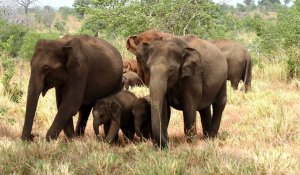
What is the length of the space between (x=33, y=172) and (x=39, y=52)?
1.82 m

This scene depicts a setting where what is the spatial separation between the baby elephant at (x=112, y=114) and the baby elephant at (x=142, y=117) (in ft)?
0.55

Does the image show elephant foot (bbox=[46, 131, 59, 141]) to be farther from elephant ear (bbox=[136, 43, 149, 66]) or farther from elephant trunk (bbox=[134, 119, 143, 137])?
elephant ear (bbox=[136, 43, 149, 66])

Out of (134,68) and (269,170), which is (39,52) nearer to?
(269,170)

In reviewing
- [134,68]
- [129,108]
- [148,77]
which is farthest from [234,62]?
[148,77]

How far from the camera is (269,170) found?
509 centimetres

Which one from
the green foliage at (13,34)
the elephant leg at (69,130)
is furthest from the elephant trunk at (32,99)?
the green foliage at (13,34)

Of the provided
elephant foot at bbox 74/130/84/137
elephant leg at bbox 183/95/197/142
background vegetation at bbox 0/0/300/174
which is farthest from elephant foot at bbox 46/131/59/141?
elephant leg at bbox 183/95/197/142

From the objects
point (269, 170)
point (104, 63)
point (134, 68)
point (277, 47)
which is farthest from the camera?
point (277, 47)

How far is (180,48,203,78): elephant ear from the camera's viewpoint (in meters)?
6.62

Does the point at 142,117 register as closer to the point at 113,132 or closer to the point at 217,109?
the point at 113,132

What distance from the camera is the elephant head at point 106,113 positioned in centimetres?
743

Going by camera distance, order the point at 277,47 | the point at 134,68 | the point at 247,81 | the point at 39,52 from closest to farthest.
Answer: the point at 39,52
the point at 247,81
the point at 134,68
the point at 277,47

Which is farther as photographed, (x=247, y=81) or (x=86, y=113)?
(x=247, y=81)

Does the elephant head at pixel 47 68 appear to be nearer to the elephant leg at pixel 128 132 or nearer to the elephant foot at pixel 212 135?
the elephant leg at pixel 128 132
